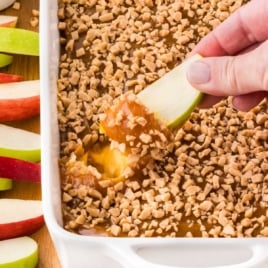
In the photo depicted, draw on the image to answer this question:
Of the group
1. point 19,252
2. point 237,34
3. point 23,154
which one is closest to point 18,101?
point 23,154

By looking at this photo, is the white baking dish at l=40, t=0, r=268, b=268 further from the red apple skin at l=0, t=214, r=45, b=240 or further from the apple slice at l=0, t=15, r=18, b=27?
the apple slice at l=0, t=15, r=18, b=27

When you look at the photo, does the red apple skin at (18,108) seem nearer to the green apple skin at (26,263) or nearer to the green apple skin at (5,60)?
the green apple skin at (5,60)

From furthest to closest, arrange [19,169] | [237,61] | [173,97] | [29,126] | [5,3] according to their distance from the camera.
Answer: [5,3] → [29,126] → [19,169] → [173,97] → [237,61]

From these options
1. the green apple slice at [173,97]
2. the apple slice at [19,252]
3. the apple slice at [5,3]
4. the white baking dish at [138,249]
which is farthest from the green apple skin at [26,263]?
the apple slice at [5,3]

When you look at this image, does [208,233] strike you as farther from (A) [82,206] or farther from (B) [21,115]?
(B) [21,115]

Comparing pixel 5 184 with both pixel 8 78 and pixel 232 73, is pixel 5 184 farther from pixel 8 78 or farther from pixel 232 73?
pixel 232 73

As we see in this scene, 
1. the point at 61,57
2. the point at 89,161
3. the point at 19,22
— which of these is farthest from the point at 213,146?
the point at 19,22
